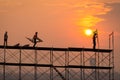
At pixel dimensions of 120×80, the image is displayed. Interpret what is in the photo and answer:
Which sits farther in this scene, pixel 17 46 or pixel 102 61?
pixel 102 61

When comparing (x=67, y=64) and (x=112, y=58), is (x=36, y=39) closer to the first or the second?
(x=67, y=64)

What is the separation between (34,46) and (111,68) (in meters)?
8.55

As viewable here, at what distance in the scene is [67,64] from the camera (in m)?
54.9

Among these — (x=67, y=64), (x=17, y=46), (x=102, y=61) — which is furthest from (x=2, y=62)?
(x=102, y=61)

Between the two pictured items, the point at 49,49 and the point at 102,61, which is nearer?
the point at 49,49

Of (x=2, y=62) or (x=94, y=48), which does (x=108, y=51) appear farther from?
(x=2, y=62)

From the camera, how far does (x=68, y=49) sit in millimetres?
53750

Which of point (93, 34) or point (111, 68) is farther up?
point (93, 34)

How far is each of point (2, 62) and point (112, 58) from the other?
11.5 meters

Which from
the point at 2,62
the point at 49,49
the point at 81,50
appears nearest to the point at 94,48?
the point at 81,50

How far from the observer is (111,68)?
182ft

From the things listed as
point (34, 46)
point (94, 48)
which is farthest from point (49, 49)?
point (94, 48)

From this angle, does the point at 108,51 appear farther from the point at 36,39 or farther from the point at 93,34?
the point at 36,39

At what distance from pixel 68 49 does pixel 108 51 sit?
4.33m
